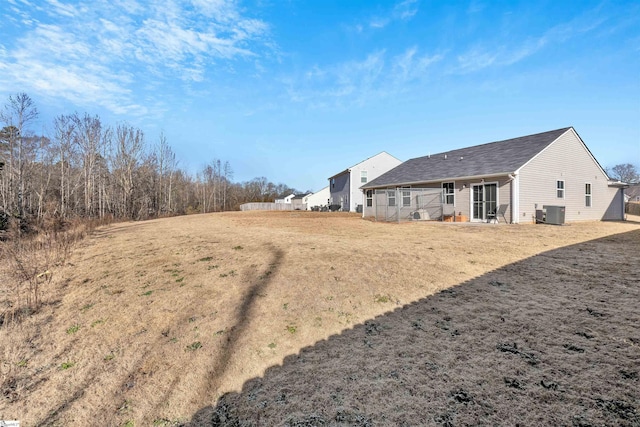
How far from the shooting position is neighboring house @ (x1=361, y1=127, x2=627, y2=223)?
1418 centimetres

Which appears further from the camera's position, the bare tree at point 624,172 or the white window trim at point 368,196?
the bare tree at point 624,172

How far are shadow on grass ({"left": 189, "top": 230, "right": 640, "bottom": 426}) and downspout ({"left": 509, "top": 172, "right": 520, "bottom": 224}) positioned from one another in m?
10.3

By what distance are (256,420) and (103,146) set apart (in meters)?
36.4

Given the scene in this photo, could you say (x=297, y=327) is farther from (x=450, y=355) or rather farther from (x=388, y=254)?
(x=388, y=254)

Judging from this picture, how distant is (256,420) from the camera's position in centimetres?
247

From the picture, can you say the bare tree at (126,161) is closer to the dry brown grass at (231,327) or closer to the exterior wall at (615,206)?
the dry brown grass at (231,327)

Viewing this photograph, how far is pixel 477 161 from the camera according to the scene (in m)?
17.1

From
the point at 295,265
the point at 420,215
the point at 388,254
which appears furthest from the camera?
the point at 420,215

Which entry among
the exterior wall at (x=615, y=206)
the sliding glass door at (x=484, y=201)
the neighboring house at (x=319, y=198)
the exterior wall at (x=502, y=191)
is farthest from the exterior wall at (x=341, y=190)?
the exterior wall at (x=615, y=206)

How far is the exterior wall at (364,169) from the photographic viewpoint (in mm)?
30438

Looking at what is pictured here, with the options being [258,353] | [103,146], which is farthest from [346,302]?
[103,146]

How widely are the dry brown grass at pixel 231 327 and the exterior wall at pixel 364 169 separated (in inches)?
907

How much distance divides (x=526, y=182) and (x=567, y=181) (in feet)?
12.2

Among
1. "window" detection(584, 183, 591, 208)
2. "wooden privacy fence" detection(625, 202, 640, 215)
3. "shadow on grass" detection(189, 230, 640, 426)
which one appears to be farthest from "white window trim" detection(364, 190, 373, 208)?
"wooden privacy fence" detection(625, 202, 640, 215)
